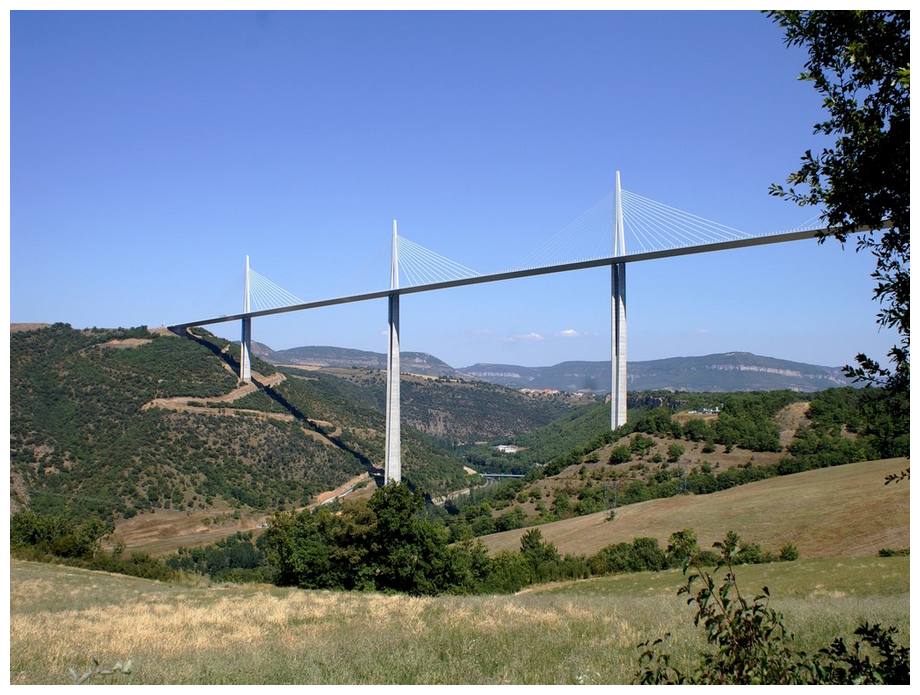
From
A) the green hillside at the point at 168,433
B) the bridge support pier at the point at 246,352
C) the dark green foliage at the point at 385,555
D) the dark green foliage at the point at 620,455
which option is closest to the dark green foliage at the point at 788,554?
the dark green foliage at the point at 385,555

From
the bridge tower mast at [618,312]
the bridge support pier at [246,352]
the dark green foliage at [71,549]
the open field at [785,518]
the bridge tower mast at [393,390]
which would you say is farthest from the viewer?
the bridge support pier at [246,352]

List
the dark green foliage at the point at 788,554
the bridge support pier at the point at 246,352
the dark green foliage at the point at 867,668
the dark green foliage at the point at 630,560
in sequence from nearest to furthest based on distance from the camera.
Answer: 1. the dark green foliage at the point at 867,668
2. the dark green foliage at the point at 788,554
3. the dark green foliage at the point at 630,560
4. the bridge support pier at the point at 246,352

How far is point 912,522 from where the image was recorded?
362 cm

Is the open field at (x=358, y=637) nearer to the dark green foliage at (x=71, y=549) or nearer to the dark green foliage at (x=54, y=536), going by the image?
the dark green foliage at (x=71, y=549)

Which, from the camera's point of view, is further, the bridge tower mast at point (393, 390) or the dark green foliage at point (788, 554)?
the bridge tower mast at point (393, 390)

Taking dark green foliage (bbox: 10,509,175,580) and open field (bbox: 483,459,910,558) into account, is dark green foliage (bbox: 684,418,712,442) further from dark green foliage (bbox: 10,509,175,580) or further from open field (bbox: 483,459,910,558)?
dark green foliage (bbox: 10,509,175,580)

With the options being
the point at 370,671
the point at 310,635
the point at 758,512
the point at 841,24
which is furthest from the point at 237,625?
the point at 758,512

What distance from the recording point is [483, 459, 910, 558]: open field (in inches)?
1069

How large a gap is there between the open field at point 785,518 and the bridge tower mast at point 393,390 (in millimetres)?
18321

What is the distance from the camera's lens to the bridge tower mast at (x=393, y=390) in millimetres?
56344

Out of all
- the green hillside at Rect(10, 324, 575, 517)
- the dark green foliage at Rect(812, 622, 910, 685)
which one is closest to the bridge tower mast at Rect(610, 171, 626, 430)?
the green hillside at Rect(10, 324, 575, 517)

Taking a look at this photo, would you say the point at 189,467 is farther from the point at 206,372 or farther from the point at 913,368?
the point at 913,368

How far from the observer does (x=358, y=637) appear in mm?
7949

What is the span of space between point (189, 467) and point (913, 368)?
55219 mm
